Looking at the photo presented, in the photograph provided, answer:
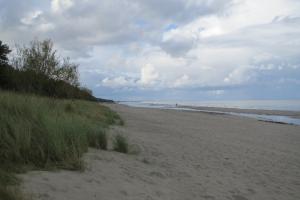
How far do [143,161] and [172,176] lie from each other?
1094 millimetres

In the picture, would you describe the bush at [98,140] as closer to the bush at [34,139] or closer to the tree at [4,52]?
the bush at [34,139]

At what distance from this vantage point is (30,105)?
7570 mm

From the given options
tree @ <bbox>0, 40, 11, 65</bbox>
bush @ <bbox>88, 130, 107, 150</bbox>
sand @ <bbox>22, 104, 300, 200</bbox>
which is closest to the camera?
sand @ <bbox>22, 104, 300, 200</bbox>

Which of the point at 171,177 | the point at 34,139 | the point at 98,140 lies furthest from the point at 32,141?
the point at 171,177

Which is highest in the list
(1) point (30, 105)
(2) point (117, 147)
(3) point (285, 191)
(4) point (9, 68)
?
(4) point (9, 68)

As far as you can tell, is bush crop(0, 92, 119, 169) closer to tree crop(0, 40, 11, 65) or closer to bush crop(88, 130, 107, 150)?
bush crop(88, 130, 107, 150)

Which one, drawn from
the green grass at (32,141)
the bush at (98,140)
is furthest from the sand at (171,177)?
the bush at (98,140)

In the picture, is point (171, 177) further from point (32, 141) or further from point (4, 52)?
point (4, 52)

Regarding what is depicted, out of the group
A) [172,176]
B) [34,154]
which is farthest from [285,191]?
[34,154]

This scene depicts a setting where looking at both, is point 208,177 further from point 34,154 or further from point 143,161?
point 34,154

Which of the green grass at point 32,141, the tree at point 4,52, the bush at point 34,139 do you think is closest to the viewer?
the green grass at point 32,141

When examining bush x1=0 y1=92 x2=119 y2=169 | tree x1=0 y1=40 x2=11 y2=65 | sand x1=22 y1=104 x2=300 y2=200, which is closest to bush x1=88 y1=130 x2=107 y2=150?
sand x1=22 y1=104 x2=300 y2=200

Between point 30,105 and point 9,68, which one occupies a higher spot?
point 9,68

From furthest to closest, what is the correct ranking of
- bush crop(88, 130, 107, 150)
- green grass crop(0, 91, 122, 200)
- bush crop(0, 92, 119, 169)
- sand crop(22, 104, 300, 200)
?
1. bush crop(88, 130, 107, 150)
2. bush crop(0, 92, 119, 169)
3. green grass crop(0, 91, 122, 200)
4. sand crop(22, 104, 300, 200)
